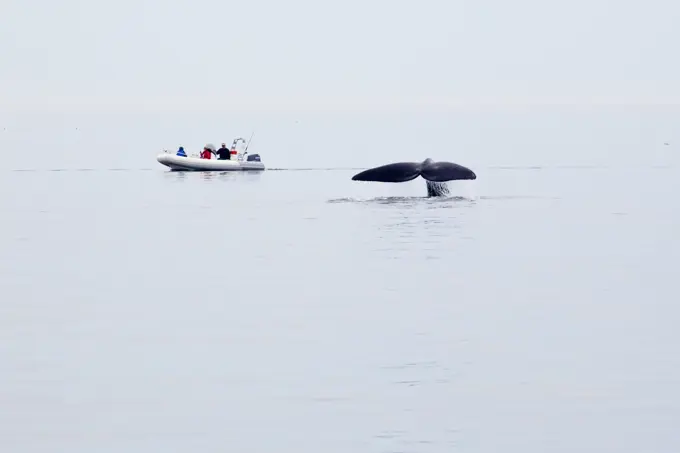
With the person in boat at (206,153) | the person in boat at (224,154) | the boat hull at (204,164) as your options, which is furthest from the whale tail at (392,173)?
the person in boat at (224,154)

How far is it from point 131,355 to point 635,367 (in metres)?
8.08

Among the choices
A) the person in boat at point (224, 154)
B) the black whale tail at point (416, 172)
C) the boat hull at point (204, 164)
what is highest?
the black whale tail at point (416, 172)

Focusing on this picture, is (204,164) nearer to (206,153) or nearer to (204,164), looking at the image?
(204,164)

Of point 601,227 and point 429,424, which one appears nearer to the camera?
point 429,424

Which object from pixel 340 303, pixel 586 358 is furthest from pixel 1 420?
pixel 340 303

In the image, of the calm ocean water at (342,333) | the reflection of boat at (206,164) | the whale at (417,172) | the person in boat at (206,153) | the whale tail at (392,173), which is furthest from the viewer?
the person in boat at (206,153)

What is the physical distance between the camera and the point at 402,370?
69.3 ft

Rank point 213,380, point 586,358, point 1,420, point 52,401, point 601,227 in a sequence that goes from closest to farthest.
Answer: point 1,420 < point 52,401 < point 213,380 < point 586,358 < point 601,227

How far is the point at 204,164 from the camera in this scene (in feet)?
352

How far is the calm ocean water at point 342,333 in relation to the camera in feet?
56.7

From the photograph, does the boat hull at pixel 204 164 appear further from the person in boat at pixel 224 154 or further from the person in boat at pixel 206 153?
the person in boat at pixel 224 154

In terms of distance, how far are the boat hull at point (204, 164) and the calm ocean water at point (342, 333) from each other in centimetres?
5025

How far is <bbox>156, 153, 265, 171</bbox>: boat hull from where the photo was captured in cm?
10712

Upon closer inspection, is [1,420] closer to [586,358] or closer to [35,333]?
[35,333]
